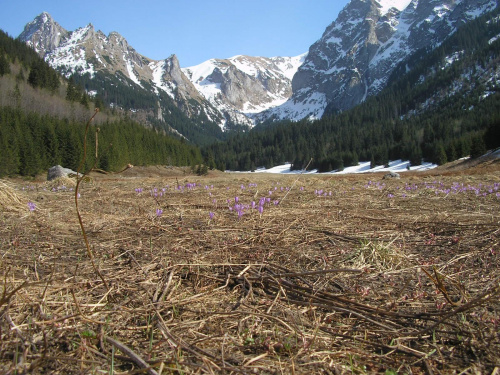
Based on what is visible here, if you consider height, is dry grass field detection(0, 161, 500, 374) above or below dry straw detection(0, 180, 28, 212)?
below

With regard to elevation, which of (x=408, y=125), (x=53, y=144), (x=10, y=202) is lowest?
(x=10, y=202)

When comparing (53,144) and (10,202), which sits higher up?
(53,144)

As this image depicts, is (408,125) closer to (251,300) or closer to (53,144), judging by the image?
(53,144)

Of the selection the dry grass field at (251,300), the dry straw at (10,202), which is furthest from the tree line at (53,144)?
the dry grass field at (251,300)

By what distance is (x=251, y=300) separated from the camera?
5.64ft

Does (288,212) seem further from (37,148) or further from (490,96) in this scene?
(490,96)

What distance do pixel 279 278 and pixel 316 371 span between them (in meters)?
0.73

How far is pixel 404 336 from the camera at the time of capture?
1.39 meters

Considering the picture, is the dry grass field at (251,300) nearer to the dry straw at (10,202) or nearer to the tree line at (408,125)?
the dry straw at (10,202)

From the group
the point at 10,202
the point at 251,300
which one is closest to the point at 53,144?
the point at 10,202

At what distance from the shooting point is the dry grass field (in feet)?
4.02

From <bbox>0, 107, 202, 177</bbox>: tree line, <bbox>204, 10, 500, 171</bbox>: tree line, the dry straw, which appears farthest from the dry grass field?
<bbox>204, 10, 500, 171</bbox>: tree line

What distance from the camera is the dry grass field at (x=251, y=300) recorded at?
48.2 inches

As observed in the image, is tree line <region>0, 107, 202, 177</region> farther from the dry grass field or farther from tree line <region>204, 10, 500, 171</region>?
tree line <region>204, 10, 500, 171</region>
